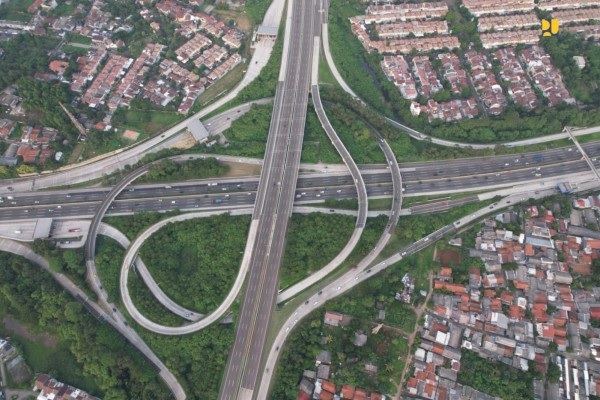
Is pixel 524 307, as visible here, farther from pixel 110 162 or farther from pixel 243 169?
pixel 110 162

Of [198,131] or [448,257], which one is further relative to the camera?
[198,131]

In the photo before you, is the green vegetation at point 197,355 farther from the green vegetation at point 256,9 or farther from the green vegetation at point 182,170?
the green vegetation at point 256,9

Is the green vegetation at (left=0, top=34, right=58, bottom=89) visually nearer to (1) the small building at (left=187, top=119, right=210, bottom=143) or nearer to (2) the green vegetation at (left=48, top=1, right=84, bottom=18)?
(2) the green vegetation at (left=48, top=1, right=84, bottom=18)

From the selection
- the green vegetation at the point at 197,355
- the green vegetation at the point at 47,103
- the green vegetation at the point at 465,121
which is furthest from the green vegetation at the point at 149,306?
the green vegetation at the point at 465,121

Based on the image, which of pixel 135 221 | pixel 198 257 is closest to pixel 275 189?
pixel 198 257
